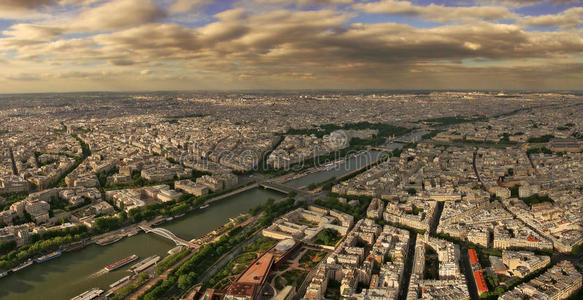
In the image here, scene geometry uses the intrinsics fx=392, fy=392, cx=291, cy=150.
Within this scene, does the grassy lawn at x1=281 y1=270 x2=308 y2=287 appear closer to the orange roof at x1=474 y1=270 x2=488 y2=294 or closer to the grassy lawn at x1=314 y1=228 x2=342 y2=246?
the grassy lawn at x1=314 y1=228 x2=342 y2=246

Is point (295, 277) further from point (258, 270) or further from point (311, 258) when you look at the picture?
point (311, 258)

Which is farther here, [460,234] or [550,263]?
[460,234]

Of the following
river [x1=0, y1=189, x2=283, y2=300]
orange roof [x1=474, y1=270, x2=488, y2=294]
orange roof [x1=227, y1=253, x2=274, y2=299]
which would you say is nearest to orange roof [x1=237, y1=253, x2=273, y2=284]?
orange roof [x1=227, y1=253, x2=274, y2=299]

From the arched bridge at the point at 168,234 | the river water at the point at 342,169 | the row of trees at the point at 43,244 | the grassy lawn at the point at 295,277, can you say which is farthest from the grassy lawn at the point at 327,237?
the row of trees at the point at 43,244

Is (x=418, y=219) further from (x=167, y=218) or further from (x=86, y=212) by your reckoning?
(x=86, y=212)

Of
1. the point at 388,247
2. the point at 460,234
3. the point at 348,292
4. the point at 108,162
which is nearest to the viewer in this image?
the point at 348,292

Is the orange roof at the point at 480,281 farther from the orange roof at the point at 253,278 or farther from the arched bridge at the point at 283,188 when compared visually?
the arched bridge at the point at 283,188

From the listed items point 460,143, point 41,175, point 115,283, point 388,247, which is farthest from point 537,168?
point 41,175
